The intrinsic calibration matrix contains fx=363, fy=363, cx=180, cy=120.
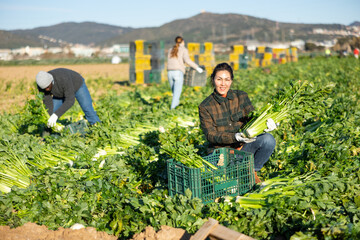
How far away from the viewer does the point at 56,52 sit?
6191cm

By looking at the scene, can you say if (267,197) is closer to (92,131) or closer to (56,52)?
(92,131)

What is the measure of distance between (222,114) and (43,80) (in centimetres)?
312

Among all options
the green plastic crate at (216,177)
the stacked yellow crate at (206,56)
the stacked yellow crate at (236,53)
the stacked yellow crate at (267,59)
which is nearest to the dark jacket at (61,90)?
the green plastic crate at (216,177)

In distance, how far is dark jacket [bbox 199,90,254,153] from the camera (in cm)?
414

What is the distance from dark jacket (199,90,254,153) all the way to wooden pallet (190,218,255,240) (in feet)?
4.58

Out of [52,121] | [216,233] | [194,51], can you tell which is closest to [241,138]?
[216,233]

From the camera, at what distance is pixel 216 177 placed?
3.70 meters

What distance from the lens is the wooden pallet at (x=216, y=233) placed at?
2625 millimetres

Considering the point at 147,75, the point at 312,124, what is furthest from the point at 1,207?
the point at 147,75

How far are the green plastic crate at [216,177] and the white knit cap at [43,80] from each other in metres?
3.06

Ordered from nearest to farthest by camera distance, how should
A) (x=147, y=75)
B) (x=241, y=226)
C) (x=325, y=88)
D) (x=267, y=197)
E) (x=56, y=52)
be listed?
(x=241, y=226), (x=267, y=197), (x=325, y=88), (x=147, y=75), (x=56, y=52)

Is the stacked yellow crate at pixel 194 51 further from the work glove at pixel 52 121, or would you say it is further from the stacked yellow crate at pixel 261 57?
the work glove at pixel 52 121

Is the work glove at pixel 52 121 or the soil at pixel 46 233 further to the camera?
the work glove at pixel 52 121

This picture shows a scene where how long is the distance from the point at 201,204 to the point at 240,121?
1.32 metres
